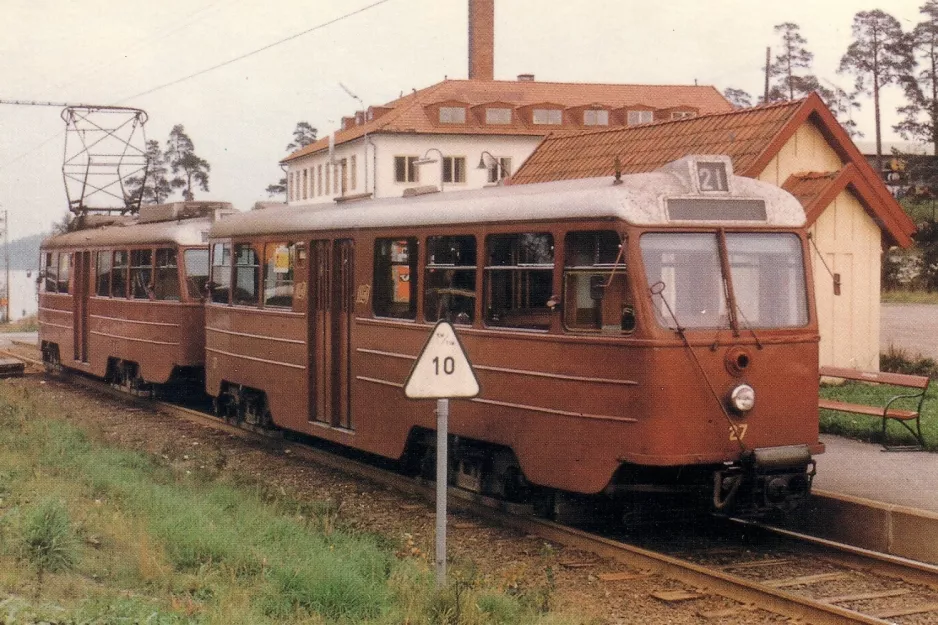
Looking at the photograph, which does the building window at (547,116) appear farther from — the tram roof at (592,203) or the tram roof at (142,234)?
the tram roof at (592,203)

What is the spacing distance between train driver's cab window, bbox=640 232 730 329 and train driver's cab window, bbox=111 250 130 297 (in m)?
13.2

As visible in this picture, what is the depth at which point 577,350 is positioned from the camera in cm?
1002

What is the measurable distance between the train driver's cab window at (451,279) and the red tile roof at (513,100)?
172 feet

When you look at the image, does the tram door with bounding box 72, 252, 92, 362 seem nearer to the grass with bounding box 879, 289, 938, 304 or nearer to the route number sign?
the route number sign

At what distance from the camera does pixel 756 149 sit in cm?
1761

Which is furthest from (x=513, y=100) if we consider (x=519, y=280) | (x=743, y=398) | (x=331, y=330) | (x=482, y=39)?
(x=743, y=398)

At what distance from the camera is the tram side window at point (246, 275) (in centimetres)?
1578

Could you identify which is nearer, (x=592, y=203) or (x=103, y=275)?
(x=592, y=203)

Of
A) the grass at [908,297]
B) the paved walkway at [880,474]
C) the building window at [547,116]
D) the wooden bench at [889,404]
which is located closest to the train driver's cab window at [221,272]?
the wooden bench at [889,404]

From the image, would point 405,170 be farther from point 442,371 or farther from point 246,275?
point 442,371

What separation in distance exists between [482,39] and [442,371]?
62.7m

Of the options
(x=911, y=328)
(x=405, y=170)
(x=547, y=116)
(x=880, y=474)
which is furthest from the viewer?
(x=547, y=116)

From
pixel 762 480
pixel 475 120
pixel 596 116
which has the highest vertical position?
pixel 596 116

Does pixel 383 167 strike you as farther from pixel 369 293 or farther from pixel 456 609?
pixel 456 609
